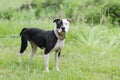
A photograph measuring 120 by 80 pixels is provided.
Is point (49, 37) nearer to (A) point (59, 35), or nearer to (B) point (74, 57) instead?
(A) point (59, 35)

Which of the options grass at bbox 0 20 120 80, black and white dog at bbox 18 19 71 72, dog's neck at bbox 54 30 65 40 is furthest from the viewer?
grass at bbox 0 20 120 80

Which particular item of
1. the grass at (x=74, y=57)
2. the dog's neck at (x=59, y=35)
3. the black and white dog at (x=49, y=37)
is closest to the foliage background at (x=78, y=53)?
the grass at (x=74, y=57)

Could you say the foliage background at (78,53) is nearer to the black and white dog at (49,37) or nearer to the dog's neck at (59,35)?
the black and white dog at (49,37)

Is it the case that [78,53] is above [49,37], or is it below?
below

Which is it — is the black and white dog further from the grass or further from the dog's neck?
the grass

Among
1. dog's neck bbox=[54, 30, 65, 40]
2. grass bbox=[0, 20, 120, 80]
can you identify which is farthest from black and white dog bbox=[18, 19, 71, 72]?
grass bbox=[0, 20, 120, 80]

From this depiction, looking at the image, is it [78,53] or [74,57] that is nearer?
[74,57]

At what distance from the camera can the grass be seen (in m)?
6.57

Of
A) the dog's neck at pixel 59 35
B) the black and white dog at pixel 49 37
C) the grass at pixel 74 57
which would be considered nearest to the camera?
the black and white dog at pixel 49 37

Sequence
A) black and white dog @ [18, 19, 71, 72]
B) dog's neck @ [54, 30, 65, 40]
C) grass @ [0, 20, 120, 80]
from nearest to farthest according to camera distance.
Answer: black and white dog @ [18, 19, 71, 72] < dog's neck @ [54, 30, 65, 40] < grass @ [0, 20, 120, 80]

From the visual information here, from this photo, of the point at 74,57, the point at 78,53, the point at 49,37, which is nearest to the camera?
the point at 49,37

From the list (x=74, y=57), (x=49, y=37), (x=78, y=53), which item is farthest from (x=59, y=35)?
(x=78, y=53)

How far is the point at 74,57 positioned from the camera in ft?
26.3

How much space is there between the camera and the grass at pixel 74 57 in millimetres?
6574
